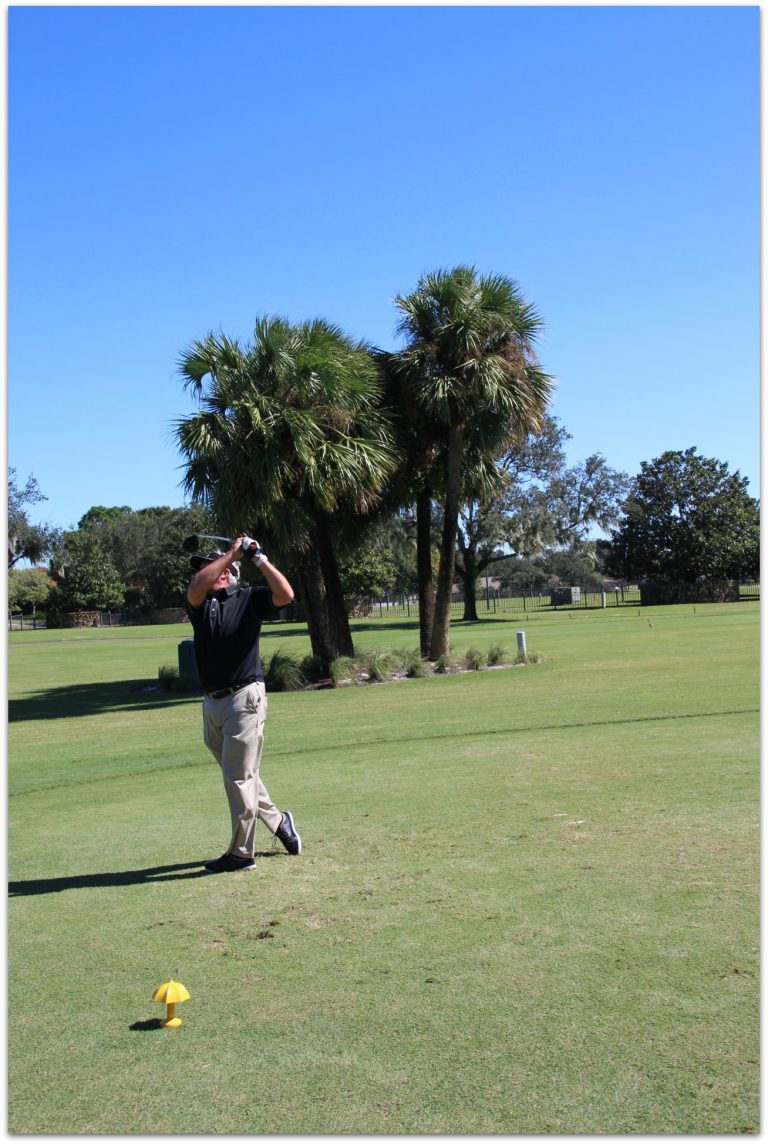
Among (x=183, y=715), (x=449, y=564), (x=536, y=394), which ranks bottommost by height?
(x=183, y=715)

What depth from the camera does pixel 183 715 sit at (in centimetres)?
1856

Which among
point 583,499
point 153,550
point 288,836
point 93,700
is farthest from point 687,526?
point 288,836

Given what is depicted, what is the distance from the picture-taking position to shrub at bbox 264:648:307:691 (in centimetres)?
2258

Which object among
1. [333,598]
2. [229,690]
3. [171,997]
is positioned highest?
[333,598]

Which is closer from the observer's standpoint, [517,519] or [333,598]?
[333,598]

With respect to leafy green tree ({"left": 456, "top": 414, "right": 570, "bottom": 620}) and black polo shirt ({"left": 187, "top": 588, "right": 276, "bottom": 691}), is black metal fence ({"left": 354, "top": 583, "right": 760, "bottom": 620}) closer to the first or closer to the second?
leafy green tree ({"left": 456, "top": 414, "right": 570, "bottom": 620})

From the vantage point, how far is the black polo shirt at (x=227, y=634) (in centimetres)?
712

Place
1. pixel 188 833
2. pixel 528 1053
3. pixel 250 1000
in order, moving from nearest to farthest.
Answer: pixel 528 1053, pixel 250 1000, pixel 188 833

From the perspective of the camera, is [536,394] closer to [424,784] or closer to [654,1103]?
[424,784]

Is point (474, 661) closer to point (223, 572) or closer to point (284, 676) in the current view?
point (284, 676)

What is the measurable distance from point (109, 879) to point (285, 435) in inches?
614

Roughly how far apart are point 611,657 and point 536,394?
21.9 ft

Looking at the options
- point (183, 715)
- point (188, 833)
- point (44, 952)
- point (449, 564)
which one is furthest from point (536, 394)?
point (44, 952)

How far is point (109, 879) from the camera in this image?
23.2 feet
